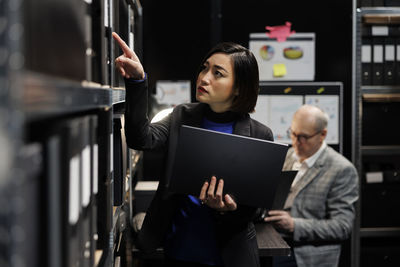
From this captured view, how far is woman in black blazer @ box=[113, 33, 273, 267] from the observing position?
153 cm

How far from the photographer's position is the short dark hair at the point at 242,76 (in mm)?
1575

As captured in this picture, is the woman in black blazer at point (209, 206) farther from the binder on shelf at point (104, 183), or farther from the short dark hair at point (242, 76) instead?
the binder on shelf at point (104, 183)

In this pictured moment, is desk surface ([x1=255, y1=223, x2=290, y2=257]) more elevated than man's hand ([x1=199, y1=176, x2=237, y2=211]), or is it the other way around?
man's hand ([x1=199, y1=176, x2=237, y2=211])

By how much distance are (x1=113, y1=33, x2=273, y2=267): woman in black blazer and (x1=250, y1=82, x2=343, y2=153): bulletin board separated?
A: 174 centimetres

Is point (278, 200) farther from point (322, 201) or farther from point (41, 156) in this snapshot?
point (41, 156)

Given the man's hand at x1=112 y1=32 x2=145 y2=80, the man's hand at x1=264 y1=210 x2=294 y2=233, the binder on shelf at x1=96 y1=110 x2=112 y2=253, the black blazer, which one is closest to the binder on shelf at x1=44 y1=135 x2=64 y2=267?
the binder on shelf at x1=96 y1=110 x2=112 y2=253

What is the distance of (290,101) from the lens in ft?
10.9

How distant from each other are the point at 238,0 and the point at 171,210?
2.19 meters

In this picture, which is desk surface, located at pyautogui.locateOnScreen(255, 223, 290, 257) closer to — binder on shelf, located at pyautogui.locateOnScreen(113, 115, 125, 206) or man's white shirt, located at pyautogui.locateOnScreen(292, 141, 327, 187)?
man's white shirt, located at pyautogui.locateOnScreen(292, 141, 327, 187)

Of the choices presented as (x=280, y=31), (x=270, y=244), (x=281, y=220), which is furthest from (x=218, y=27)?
(x=270, y=244)

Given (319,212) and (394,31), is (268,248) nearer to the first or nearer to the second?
(319,212)

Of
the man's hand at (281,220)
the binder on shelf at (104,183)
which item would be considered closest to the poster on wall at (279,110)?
the man's hand at (281,220)

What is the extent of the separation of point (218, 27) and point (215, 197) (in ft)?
7.09

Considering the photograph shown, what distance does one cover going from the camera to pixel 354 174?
8.03 ft
